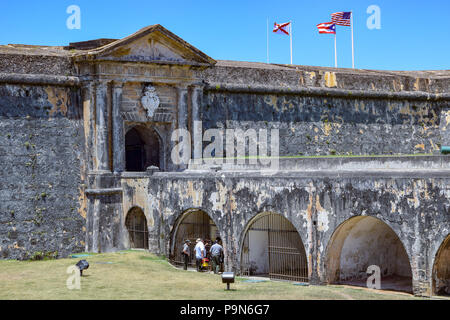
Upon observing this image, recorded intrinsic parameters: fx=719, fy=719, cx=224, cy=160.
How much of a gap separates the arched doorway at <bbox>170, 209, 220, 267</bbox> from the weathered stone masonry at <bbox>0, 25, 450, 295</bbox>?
0.75 feet

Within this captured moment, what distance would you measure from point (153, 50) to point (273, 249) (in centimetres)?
767

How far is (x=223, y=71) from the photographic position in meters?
23.7

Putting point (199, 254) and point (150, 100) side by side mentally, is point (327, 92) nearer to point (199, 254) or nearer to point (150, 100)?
point (150, 100)

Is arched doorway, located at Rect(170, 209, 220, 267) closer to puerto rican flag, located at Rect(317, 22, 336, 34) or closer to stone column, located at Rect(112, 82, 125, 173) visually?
stone column, located at Rect(112, 82, 125, 173)

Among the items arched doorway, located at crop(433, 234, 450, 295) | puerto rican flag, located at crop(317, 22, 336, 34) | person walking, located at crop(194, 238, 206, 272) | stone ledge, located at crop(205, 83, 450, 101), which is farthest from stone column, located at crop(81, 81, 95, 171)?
arched doorway, located at crop(433, 234, 450, 295)

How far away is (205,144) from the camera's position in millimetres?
22906

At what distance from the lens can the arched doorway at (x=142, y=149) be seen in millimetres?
22781

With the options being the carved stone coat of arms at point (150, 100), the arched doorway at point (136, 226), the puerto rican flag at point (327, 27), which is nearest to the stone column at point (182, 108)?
the carved stone coat of arms at point (150, 100)

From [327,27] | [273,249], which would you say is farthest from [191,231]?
[327,27]

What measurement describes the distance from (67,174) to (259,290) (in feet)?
30.9

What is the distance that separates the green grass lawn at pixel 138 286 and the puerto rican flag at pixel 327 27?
45.9ft
